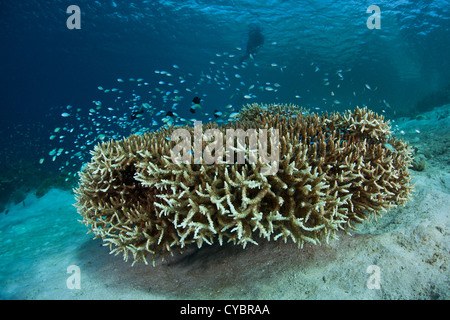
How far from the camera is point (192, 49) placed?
4125cm

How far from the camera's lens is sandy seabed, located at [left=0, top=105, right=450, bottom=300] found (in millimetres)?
2754

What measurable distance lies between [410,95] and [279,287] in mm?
105046

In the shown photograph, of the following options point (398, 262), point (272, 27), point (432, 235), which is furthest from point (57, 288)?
point (272, 27)

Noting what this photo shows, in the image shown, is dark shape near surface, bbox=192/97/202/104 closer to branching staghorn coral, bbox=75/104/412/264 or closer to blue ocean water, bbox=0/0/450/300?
branching staghorn coral, bbox=75/104/412/264

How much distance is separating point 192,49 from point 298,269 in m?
45.0

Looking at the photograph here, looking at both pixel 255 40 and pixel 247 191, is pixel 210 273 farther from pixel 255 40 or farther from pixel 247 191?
pixel 255 40

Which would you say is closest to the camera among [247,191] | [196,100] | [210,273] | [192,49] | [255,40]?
[247,191]

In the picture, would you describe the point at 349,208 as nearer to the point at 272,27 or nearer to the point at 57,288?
the point at 57,288

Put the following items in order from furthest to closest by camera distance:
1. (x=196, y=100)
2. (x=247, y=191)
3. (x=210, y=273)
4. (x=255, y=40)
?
(x=255, y=40) < (x=196, y=100) < (x=210, y=273) < (x=247, y=191)

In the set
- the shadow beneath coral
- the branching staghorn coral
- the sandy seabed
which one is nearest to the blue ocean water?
the branching staghorn coral

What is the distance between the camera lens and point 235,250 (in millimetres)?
3760

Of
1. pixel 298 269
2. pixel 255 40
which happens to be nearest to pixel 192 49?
pixel 255 40
